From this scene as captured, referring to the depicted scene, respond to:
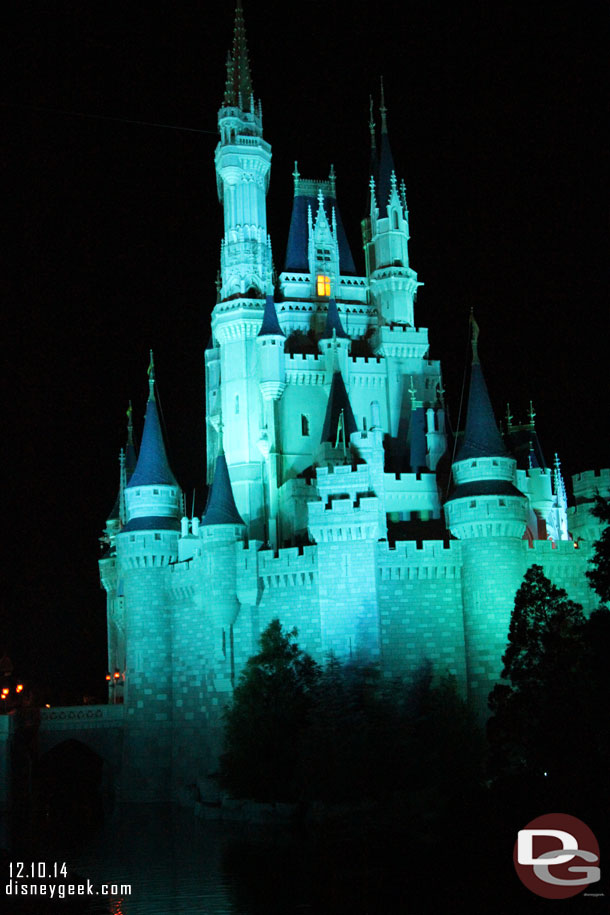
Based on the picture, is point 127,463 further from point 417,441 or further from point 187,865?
point 187,865

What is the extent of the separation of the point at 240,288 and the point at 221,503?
1333cm

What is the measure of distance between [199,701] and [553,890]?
25.3 meters

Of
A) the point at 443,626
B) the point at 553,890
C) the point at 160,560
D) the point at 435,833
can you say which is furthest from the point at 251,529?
the point at 553,890

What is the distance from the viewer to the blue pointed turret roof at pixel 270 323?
5469cm

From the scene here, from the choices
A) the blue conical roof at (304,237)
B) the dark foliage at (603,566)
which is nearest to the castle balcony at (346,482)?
the dark foliage at (603,566)

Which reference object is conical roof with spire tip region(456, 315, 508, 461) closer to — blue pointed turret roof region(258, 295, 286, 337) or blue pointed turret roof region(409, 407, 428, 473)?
blue pointed turret roof region(409, 407, 428, 473)

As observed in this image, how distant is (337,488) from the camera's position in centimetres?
4484

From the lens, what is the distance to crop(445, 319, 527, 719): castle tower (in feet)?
139

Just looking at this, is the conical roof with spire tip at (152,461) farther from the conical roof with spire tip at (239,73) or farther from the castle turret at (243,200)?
the conical roof with spire tip at (239,73)

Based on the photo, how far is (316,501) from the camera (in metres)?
45.3

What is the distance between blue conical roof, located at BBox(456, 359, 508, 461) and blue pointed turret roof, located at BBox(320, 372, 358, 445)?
21.6 ft

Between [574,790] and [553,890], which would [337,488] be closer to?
[574,790]

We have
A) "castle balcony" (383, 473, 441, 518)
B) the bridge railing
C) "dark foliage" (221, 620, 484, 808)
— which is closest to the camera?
"dark foliage" (221, 620, 484, 808)

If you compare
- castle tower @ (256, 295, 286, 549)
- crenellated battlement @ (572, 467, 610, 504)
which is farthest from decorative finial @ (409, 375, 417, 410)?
crenellated battlement @ (572, 467, 610, 504)
